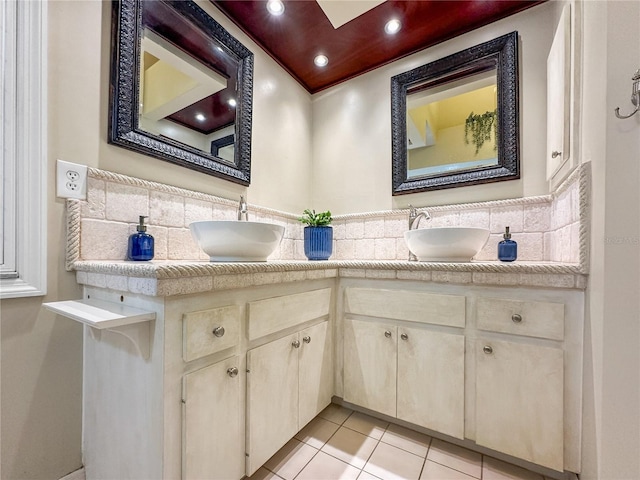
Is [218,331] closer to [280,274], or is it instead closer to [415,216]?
[280,274]

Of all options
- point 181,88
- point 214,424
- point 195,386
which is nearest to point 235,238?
point 195,386

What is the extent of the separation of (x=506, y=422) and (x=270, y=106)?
2068 millimetres

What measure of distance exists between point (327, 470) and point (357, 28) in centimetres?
222

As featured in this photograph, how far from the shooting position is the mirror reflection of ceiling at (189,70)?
1185 mm

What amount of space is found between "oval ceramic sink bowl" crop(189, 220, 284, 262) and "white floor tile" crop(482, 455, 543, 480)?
4.07 ft

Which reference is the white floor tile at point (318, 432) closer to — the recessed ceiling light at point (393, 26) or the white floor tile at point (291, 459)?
the white floor tile at point (291, 459)

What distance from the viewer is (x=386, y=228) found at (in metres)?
1.79

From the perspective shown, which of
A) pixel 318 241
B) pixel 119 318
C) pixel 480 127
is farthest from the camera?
pixel 318 241

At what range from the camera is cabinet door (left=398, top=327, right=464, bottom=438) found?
1131mm

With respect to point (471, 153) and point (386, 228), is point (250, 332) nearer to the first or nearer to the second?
point (386, 228)

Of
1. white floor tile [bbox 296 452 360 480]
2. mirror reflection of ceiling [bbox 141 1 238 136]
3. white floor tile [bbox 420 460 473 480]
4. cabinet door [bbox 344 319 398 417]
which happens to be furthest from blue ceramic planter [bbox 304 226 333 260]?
white floor tile [bbox 420 460 473 480]

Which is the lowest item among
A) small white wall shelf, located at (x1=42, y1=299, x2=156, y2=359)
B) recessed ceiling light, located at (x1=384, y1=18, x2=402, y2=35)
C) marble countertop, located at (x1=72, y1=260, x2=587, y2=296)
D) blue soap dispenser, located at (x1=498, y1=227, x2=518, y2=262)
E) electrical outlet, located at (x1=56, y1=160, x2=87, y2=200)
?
small white wall shelf, located at (x1=42, y1=299, x2=156, y2=359)

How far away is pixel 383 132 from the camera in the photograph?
1.84 m

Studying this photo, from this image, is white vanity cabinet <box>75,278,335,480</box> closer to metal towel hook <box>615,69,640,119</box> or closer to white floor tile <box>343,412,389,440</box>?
white floor tile <box>343,412,389,440</box>
